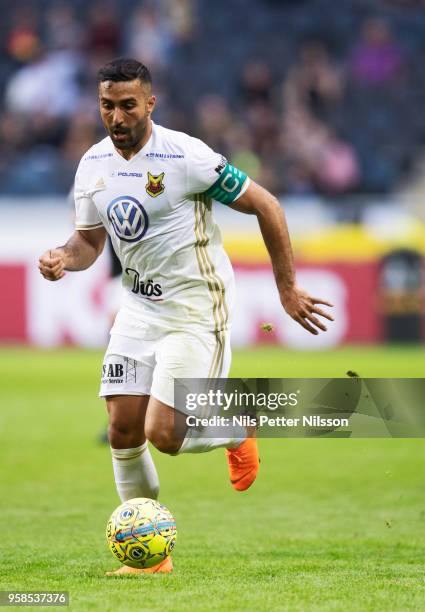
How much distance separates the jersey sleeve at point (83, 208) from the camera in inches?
234

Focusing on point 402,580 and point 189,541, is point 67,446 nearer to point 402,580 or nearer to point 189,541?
point 189,541

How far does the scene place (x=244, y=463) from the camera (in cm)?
627

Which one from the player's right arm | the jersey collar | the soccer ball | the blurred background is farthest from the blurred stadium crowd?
the soccer ball

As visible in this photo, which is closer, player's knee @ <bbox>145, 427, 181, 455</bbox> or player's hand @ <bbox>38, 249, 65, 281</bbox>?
player's hand @ <bbox>38, 249, 65, 281</bbox>

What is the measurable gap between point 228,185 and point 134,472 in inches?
55.5

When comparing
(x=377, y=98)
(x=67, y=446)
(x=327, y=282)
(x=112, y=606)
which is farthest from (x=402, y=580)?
(x=377, y=98)


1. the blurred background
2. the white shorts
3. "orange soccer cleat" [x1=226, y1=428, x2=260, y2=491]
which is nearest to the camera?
the white shorts

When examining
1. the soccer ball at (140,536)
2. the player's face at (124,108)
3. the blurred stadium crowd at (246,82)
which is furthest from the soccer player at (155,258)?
the blurred stadium crowd at (246,82)

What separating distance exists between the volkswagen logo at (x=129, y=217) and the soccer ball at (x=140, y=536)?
1.24m

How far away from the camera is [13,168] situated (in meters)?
18.3

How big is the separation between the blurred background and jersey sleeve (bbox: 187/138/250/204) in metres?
8.94

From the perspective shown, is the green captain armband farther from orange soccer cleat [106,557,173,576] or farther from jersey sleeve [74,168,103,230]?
orange soccer cleat [106,557,173,576]

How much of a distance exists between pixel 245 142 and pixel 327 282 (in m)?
2.89

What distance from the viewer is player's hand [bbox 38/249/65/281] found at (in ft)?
18.4
